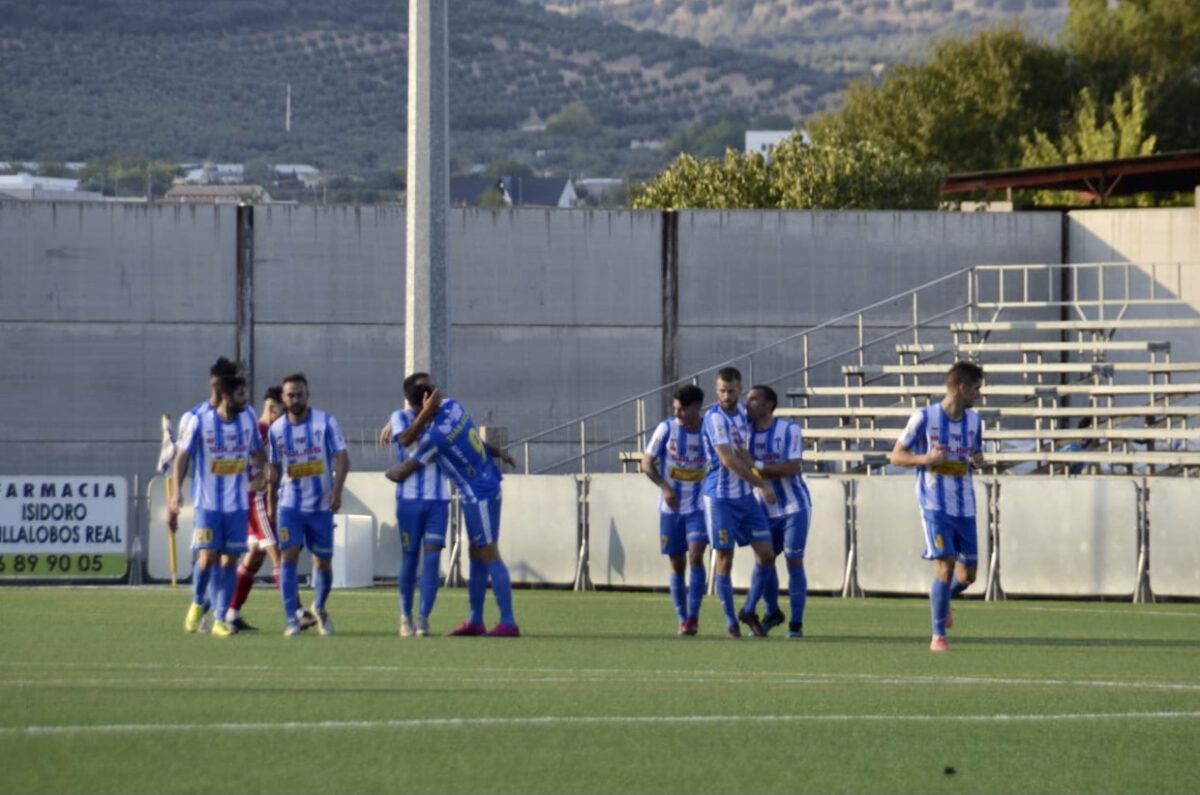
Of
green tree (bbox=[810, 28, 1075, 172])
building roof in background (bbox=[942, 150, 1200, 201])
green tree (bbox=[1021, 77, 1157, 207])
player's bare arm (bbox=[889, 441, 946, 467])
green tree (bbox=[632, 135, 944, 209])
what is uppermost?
green tree (bbox=[810, 28, 1075, 172])

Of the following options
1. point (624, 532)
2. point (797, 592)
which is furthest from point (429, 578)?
point (624, 532)

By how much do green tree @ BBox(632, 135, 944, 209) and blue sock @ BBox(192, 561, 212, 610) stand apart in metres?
41.0

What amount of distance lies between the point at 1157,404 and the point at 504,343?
11.7 metres

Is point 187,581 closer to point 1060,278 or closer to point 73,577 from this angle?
point 73,577

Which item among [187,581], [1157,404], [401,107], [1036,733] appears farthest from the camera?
[401,107]

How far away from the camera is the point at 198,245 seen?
35469mm

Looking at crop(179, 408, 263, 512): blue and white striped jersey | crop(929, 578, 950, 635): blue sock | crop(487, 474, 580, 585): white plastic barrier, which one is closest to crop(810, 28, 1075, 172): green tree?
crop(487, 474, 580, 585): white plastic barrier

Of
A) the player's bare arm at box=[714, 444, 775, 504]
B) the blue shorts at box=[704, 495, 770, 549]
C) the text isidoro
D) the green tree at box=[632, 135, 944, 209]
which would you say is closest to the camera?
the player's bare arm at box=[714, 444, 775, 504]

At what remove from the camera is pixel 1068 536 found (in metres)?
21.6

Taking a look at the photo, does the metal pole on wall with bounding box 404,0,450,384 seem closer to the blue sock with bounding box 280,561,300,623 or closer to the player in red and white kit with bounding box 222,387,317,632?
the player in red and white kit with bounding box 222,387,317,632

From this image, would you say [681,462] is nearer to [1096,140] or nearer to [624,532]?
[624,532]

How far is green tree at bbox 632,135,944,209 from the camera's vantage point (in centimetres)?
5559

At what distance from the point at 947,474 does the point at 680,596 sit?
2.96 m

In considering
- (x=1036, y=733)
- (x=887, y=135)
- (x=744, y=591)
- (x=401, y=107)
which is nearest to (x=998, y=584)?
(x=744, y=591)
